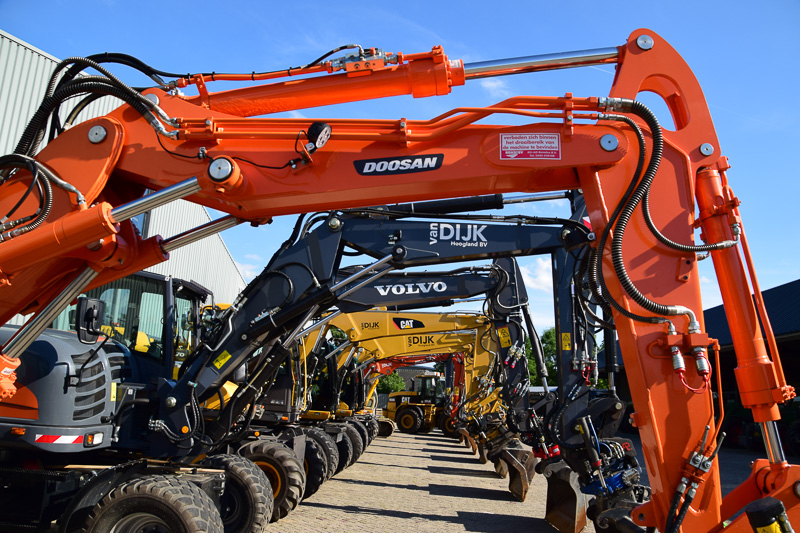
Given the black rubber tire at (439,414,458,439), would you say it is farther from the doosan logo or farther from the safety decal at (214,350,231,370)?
the doosan logo

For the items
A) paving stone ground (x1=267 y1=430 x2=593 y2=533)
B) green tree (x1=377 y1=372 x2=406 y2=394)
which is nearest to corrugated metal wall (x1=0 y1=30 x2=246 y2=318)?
paving stone ground (x1=267 y1=430 x2=593 y2=533)

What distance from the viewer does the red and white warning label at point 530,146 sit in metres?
4.40

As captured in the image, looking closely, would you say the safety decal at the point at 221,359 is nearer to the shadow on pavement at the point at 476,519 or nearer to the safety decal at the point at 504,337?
the shadow on pavement at the point at 476,519

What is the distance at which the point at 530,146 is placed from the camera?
14.5ft

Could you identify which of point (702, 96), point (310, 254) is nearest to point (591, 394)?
point (310, 254)

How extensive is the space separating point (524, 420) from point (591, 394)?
3821mm

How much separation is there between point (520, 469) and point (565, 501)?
2.99 metres

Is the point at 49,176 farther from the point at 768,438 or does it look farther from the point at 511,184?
the point at 768,438

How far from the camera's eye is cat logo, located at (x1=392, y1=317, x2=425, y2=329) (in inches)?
673

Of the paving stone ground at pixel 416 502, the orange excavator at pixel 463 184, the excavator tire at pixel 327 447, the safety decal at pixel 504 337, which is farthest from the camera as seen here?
the safety decal at pixel 504 337

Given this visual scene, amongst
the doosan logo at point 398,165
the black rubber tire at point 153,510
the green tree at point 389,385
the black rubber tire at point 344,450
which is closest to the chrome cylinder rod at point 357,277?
the doosan logo at point 398,165

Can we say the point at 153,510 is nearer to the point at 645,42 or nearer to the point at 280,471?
the point at 280,471

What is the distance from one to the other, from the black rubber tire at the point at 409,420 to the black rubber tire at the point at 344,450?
60.4 feet

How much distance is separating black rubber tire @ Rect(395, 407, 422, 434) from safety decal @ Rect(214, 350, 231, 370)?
2637 cm
